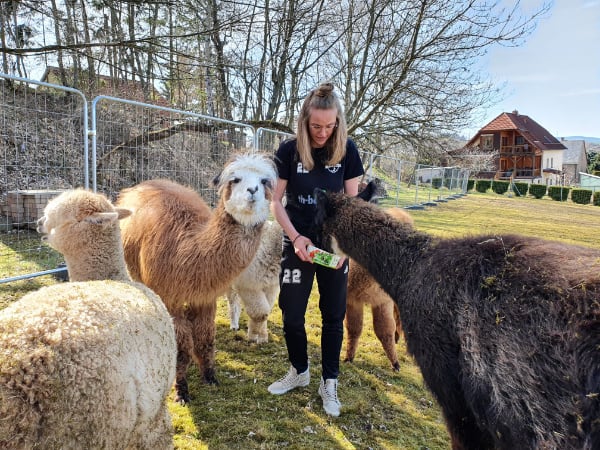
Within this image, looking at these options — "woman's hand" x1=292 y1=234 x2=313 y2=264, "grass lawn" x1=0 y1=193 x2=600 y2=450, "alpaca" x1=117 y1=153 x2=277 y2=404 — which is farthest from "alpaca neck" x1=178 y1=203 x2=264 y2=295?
"grass lawn" x1=0 y1=193 x2=600 y2=450

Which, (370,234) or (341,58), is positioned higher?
(341,58)

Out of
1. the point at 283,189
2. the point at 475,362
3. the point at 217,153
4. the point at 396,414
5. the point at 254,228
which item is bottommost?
the point at 396,414

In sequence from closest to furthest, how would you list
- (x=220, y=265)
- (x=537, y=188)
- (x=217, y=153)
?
(x=220, y=265) → (x=217, y=153) → (x=537, y=188)

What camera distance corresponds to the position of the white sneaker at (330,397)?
323cm

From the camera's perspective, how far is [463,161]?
14.3 meters

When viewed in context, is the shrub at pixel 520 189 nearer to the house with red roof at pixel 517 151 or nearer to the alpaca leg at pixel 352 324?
the house with red roof at pixel 517 151

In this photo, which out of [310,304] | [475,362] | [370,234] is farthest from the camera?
[310,304]

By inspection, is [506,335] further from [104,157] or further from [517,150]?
[517,150]

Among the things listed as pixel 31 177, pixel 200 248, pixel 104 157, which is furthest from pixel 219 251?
pixel 31 177

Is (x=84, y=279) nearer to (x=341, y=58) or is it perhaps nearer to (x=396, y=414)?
(x=396, y=414)

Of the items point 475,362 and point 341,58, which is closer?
point 475,362

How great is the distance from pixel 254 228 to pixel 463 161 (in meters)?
13.0

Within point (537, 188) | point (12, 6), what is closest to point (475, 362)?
point (12, 6)

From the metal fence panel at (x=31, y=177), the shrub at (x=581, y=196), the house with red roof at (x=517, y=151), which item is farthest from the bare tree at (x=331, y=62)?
the house with red roof at (x=517, y=151)
